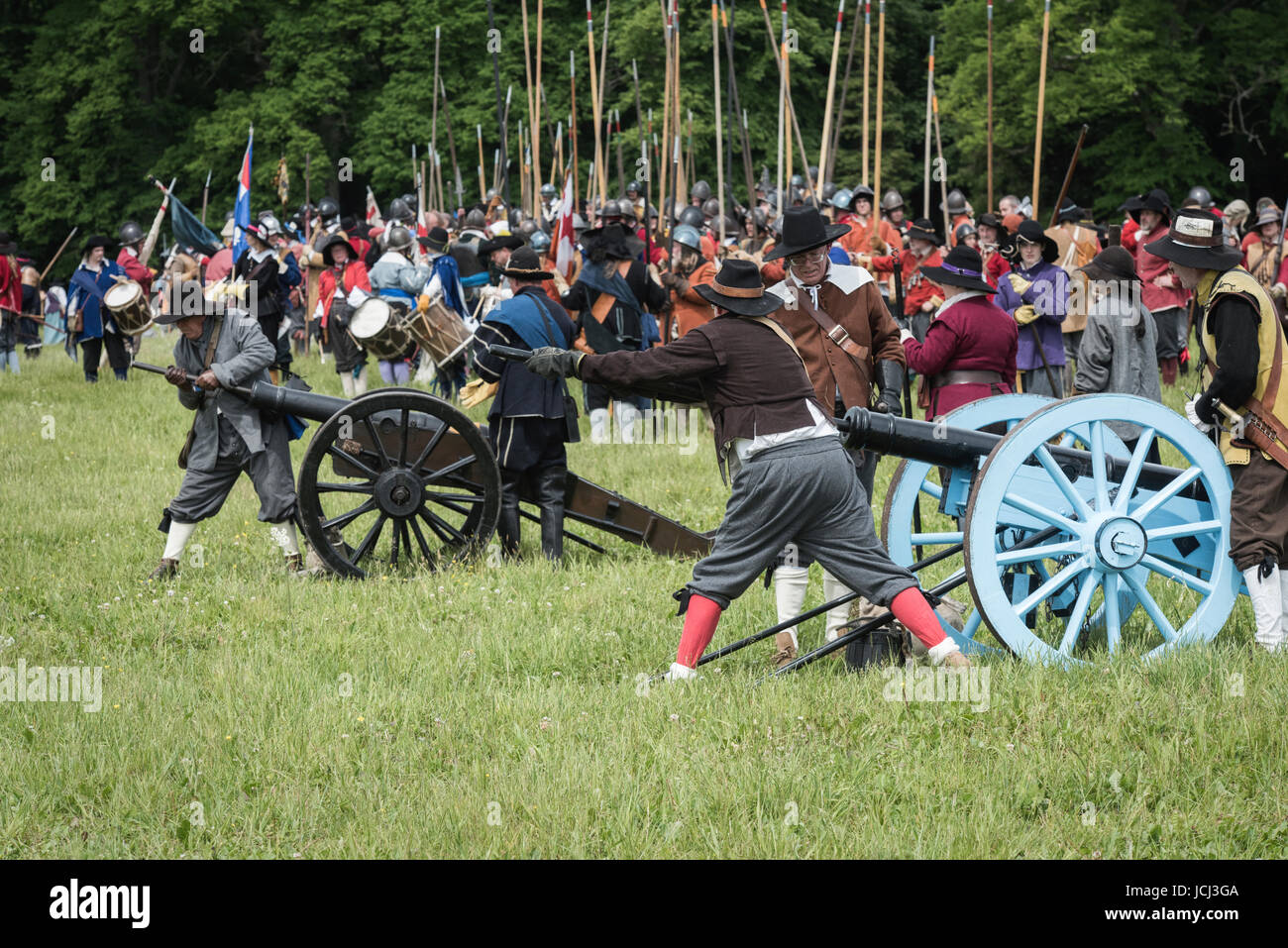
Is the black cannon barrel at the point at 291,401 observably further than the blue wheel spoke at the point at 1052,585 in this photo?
Yes

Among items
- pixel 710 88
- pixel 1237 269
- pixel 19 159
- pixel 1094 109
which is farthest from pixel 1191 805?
pixel 19 159

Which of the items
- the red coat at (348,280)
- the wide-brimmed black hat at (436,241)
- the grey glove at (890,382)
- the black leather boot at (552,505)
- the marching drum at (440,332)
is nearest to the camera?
the grey glove at (890,382)

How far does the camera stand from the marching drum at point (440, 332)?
10781 millimetres

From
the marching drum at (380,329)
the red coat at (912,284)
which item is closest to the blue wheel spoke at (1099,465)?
the marching drum at (380,329)

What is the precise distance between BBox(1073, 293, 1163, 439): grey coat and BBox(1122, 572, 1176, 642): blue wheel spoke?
11.3ft

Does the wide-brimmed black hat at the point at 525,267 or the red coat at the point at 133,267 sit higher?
the red coat at the point at 133,267

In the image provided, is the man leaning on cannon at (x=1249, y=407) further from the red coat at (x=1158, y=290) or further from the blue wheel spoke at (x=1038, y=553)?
the red coat at (x=1158, y=290)

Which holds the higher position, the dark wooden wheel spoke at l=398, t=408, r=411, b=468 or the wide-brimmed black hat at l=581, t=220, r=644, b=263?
the wide-brimmed black hat at l=581, t=220, r=644, b=263

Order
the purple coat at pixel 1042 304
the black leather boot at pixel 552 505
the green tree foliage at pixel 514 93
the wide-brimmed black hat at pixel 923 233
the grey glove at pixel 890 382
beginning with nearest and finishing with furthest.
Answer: the grey glove at pixel 890 382 < the black leather boot at pixel 552 505 < the purple coat at pixel 1042 304 < the wide-brimmed black hat at pixel 923 233 < the green tree foliage at pixel 514 93

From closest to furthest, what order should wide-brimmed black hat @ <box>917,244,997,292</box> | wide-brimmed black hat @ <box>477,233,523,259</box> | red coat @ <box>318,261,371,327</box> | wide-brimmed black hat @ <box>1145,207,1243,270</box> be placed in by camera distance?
wide-brimmed black hat @ <box>1145,207,1243,270</box>
wide-brimmed black hat @ <box>917,244,997,292</box>
wide-brimmed black hat @ <box>477,233,523,259</box>
red coat @ <box>318,261,371,327</box>

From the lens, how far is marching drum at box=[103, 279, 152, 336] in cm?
1291

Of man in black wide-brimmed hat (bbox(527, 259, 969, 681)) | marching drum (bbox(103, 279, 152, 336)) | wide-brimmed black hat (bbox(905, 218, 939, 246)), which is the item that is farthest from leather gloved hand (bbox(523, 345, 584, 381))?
marching drum (bbox(103, 279, 152, 336))

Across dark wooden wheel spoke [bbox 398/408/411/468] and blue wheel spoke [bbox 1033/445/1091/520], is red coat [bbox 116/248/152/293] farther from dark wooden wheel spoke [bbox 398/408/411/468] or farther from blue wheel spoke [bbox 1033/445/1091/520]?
blue wheel spoke [bbox 1033/445/1091/520]

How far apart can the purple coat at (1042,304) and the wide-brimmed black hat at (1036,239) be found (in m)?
0.07
